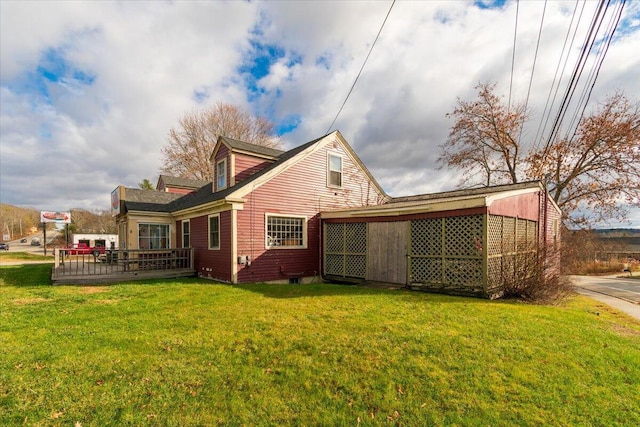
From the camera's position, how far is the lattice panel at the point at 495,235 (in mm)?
8575

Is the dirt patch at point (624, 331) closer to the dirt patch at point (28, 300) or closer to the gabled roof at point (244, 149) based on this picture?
the gabled roof at point (244, 149)

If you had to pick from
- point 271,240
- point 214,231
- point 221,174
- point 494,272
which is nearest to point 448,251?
point 494,272

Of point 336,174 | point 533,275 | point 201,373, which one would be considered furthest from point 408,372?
point 336,174

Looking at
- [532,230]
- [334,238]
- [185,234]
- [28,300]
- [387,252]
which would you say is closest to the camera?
[28,300]

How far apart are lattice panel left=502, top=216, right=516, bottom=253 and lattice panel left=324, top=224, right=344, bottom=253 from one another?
18.2 feet

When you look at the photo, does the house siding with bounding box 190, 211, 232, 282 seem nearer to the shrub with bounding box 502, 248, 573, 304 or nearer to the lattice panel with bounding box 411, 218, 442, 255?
the lattice panel with bounding box 411, 218, 442, 255

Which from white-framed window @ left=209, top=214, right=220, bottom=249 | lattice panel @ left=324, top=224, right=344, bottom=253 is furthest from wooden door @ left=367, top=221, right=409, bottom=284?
white-framed window @ left=209, top=214, right=220, bottom=249

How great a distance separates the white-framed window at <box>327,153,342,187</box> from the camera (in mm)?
13664

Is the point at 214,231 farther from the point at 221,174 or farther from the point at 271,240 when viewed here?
the point at 221,174

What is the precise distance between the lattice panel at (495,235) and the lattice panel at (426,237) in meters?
1.33

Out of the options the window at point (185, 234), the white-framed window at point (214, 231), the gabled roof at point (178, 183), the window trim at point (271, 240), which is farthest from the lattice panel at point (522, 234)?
the gabled roof at point (178, 183)

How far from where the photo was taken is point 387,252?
34.5 ft

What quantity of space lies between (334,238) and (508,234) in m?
6.13

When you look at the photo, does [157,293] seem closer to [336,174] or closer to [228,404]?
[228,404]
